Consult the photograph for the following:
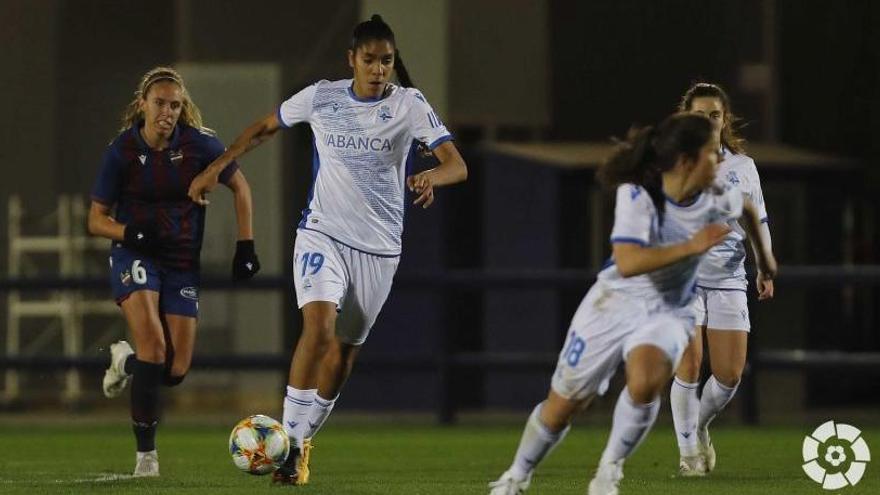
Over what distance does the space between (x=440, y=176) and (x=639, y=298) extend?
1.71 m

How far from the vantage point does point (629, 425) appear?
8.07 meters

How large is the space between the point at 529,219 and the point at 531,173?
0.40 meters

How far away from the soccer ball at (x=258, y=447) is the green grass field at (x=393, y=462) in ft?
0.41

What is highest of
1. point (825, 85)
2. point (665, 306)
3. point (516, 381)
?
point (825, 85)

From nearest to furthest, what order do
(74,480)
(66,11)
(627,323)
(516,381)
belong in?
(627,323)
(74,480)
(516,381)
(66,11)

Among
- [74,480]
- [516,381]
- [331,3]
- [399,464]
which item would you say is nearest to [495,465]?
[399,464]

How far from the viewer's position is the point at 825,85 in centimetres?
2019

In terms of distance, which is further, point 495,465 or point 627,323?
point 495,465

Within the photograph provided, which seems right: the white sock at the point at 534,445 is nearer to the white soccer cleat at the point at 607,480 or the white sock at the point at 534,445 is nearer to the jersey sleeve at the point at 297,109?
the white soccer cleat at the point at 607,480

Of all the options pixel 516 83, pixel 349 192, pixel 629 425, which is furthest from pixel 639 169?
pixel 516 83

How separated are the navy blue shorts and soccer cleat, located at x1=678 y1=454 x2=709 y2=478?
2.49 metres

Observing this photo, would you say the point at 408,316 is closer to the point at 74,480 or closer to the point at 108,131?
the point at 108,131

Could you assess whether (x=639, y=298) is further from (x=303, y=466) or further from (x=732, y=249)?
(x=732, y=249)

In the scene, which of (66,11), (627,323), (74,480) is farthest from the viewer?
(66,11)
